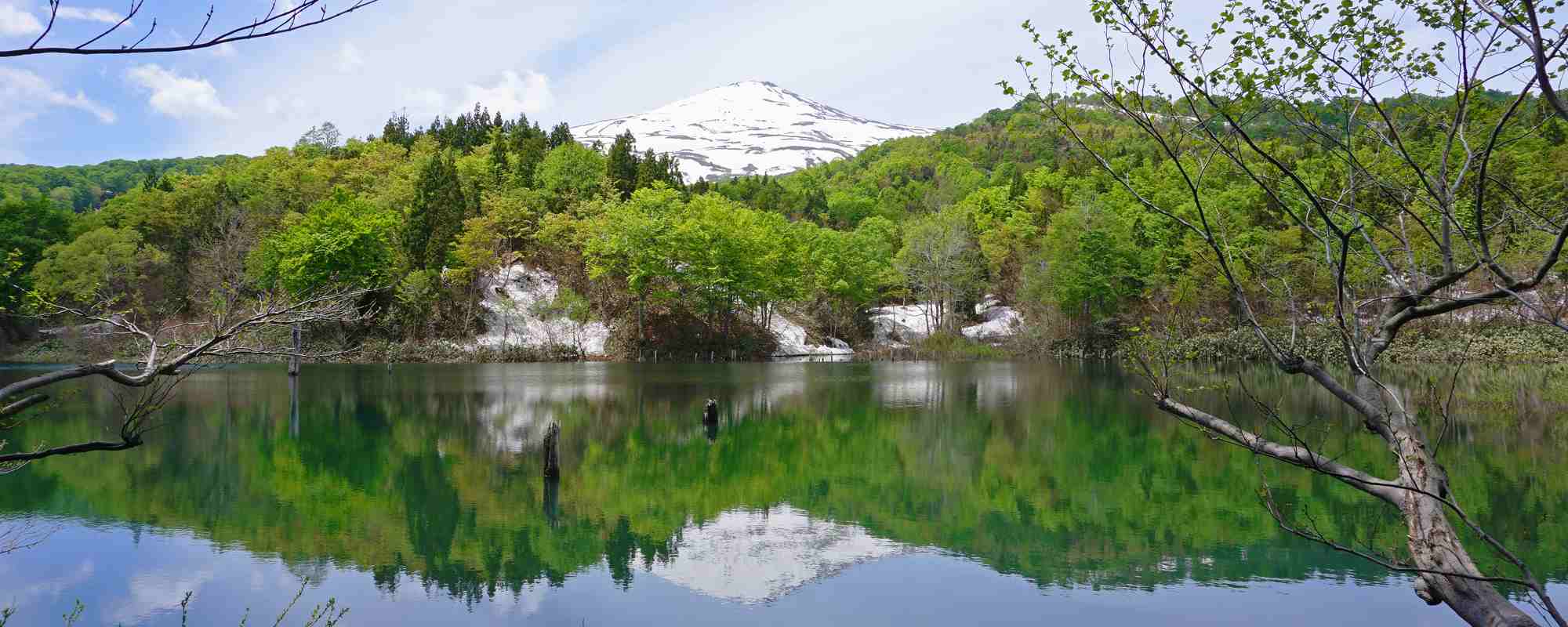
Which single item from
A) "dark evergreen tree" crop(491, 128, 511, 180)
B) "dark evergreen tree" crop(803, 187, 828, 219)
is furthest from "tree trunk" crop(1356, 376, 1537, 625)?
"dark evergreen tree" crop(803, 187, 828, 219)

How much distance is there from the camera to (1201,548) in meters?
9.95

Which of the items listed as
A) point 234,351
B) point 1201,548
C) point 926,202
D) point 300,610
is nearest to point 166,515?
point 300,610

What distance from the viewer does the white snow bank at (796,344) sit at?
47750 mm

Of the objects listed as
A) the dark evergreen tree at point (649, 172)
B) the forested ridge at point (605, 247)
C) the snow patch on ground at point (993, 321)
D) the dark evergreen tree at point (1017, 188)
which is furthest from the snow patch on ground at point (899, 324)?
the dark evergreen tree at point (649, 172)

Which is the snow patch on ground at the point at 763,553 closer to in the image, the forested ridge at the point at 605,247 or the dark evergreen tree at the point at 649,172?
the forested ridge at the point at 605,247

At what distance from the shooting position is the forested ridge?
3994cm

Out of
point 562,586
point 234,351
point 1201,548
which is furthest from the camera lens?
point 1201,548

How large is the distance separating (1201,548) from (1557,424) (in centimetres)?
1187

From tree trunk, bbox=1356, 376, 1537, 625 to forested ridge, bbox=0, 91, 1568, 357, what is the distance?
3179 cm

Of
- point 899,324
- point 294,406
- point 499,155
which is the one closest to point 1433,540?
point 294,406

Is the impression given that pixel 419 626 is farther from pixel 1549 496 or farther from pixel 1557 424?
pixel 1557 424

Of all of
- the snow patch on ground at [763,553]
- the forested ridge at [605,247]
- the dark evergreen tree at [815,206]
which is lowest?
the snow patch on ground at [763,553]

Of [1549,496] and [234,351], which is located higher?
[234,351]

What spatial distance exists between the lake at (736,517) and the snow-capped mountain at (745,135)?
115 meters
